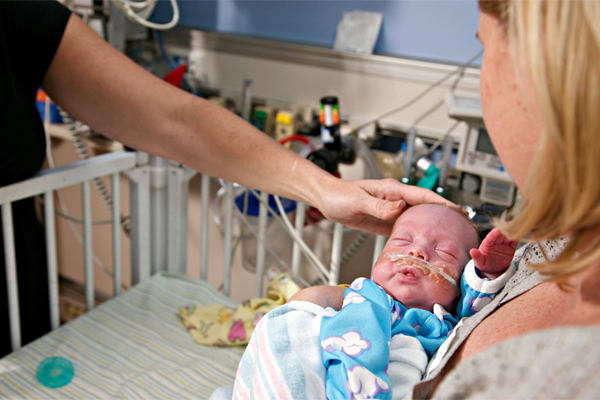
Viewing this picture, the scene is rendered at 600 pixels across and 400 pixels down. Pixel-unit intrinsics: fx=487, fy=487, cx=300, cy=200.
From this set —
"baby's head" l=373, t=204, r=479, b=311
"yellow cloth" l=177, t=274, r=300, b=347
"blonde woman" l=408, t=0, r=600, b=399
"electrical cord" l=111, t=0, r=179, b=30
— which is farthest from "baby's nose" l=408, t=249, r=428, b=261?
"electrical cord" l=111, t=0, r=179, b=30

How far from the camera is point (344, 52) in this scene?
1.70m

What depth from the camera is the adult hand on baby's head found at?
1.05m

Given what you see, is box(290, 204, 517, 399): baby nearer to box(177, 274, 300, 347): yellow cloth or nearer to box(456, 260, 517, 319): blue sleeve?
box(456, 260, 517, 319): blue sleeve

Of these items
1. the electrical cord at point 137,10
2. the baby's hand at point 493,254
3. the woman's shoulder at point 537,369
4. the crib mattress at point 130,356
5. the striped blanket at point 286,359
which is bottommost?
the crib mattress at point 130,356

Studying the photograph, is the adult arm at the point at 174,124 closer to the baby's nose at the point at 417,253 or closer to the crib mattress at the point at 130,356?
the baby's nose at the point at 417,253

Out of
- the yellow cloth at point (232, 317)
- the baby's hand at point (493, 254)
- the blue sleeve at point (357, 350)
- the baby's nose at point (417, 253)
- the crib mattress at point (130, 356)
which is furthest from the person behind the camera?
the yellow cloth at point (232, 317)

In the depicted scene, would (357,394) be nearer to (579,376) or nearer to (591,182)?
(579,376)

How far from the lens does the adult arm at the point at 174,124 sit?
116 cm

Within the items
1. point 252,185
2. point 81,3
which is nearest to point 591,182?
point 252,185

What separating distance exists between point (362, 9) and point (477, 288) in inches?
45.2

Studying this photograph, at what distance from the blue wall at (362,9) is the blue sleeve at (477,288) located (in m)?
0.93

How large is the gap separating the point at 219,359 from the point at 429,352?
641 mm

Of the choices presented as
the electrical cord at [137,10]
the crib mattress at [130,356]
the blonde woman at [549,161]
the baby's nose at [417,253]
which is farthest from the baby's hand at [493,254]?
the electrical cord at [137,10]

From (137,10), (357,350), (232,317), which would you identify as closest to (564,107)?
(357,350)
